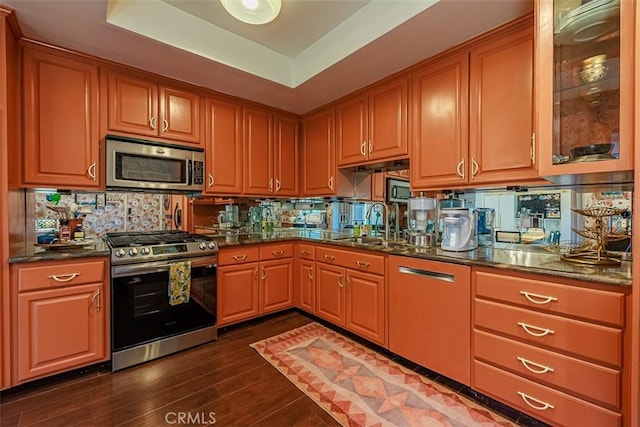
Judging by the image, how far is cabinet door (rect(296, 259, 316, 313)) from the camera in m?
2.93

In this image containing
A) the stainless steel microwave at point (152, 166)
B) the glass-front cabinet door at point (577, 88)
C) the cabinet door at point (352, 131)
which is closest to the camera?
the glass-front cabinet door at point (577, 88)

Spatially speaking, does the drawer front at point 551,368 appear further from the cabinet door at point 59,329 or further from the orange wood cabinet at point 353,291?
the cabinet door at point 59,329

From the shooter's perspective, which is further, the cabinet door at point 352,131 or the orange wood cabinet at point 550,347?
the cabinet door at point 352,131

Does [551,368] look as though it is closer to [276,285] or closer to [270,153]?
[276,285]

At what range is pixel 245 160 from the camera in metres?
3.10

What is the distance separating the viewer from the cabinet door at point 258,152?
3.12m

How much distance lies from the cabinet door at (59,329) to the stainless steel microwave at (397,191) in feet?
8.53

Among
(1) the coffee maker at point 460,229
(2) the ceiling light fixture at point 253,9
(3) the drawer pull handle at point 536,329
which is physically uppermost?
Answer: (2) the ceiling light fixture at point 253,9

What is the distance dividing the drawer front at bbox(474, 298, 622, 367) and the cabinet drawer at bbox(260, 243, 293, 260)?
1880 millimetres

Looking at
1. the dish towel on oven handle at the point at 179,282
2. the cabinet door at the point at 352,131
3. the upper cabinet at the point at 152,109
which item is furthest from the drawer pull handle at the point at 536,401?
the upper cabinet at the point at 152,109

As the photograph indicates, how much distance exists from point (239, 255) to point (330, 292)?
95cm

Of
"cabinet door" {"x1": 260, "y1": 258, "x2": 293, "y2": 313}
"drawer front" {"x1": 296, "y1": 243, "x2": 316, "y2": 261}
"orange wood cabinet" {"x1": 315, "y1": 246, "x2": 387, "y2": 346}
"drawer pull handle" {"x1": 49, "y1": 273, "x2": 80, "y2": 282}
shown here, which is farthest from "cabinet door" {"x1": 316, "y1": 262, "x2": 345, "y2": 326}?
"drawer pull handle" {"x1": 49, "y1": 273, "x2": 80, "y2": 282}

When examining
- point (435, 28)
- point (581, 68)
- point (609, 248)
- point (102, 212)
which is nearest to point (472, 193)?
point (609, 248)

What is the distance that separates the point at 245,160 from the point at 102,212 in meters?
1.39
